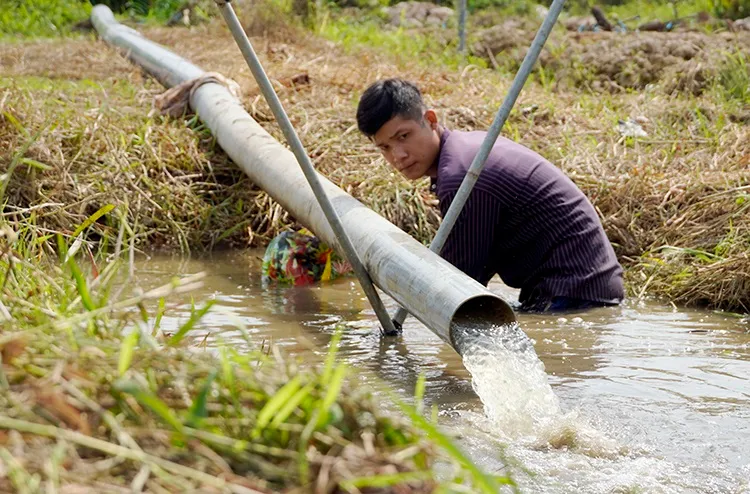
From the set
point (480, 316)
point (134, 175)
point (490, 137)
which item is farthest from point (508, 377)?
point (134, 175)

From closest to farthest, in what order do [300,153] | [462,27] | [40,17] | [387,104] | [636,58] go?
[300,153] < [387,104] < [636,58] < [462,27] < [40,17]

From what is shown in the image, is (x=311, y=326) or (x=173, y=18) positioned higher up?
(x=173, y=18)

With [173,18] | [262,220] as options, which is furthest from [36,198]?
[173,18]

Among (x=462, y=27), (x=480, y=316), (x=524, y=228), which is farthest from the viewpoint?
(x=462, y=27)

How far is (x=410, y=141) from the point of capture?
15.2ft

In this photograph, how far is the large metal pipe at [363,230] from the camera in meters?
3.59

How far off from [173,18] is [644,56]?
633 centimetres

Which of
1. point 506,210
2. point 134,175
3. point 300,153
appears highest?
point 300,153

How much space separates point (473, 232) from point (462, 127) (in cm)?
282

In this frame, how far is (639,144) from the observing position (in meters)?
7.09

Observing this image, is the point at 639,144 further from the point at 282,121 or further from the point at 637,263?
the point at 282,121

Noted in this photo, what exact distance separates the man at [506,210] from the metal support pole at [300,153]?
43 centimetres

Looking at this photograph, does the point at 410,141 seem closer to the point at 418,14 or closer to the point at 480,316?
the point at 480,316

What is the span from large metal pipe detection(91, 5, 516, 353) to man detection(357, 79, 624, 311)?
1.10ft
